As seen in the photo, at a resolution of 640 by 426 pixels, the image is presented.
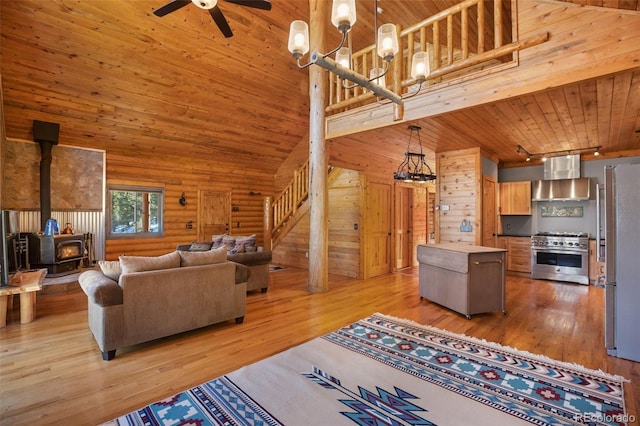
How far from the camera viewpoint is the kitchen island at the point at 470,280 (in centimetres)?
403

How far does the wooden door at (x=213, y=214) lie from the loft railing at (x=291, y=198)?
1.47 m

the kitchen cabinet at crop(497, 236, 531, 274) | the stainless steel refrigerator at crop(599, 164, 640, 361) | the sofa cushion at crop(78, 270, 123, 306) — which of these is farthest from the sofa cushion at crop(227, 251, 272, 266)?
the kitchen cabinet at crop(497, 236, 531, 274)

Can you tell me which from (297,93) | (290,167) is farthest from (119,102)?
(290,167)

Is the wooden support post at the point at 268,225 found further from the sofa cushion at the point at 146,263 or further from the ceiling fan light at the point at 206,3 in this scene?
the ceiling fan light at the point at 206,3

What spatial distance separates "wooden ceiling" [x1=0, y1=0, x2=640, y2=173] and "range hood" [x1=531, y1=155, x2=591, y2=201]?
23.7 inches

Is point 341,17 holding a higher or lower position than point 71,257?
higher

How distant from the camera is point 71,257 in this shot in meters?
5.74

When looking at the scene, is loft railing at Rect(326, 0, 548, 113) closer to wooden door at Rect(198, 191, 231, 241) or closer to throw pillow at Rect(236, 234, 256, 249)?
throw pillow at Rect(236, 234, 256, 249)

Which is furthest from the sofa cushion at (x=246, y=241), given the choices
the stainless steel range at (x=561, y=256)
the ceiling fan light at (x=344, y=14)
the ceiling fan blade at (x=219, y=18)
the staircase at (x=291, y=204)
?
the stainless steel range at (x=561, y=256)

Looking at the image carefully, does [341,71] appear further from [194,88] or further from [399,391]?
[194,88]

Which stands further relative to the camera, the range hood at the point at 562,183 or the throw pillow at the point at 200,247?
the range hood at the point at 562,183

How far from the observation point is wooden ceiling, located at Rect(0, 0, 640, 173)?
4211mm

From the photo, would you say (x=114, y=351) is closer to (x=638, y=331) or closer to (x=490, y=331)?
(x=490, y=331)

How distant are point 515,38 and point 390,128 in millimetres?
1841
